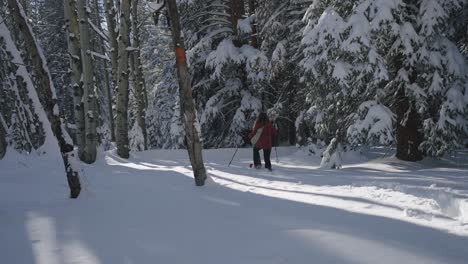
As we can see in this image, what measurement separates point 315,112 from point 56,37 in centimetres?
2512

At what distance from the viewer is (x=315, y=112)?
42.8 feet

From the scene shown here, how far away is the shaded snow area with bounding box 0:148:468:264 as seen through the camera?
3.62 meters

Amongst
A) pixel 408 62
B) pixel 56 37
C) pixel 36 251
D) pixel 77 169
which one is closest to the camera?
pixel 36 251

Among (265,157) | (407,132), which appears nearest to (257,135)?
(265,157)

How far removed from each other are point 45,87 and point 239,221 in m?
3.95

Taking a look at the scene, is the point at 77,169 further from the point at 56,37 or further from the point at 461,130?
the point at 56,37

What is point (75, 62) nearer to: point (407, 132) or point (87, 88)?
point (87, 88)

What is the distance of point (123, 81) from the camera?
13.4 metres

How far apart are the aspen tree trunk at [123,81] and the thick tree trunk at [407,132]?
8.78 meters

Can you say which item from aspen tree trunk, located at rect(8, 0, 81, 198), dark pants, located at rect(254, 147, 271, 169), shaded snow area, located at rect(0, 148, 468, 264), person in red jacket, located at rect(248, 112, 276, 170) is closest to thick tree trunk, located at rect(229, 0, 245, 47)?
person in red jacket, located at rect(248, 112, 276, 170)

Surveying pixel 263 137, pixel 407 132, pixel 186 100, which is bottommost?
pixel 407 132

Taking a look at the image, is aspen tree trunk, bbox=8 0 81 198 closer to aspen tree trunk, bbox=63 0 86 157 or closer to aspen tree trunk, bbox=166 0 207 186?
aspen tree trunk, bbox=166 0 207 186

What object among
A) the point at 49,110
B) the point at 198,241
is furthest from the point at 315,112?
the point at 198,241

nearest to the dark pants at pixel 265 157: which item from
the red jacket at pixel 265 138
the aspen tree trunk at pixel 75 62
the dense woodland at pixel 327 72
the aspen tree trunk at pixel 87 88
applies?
the red jacket at pixel 265 138
